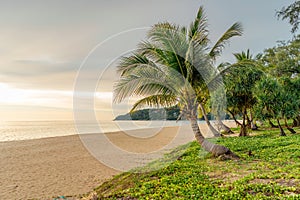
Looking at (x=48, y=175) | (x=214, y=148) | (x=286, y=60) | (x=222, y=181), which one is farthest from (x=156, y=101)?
(x=286, y=60)

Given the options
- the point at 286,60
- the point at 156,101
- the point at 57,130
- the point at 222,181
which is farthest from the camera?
the point at 57,130

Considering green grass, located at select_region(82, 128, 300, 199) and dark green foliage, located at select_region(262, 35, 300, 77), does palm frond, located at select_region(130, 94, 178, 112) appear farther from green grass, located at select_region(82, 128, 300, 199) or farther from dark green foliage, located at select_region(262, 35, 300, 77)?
dark green foliage, located at select_region(262, 35, 300, 77)

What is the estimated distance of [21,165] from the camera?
11.2m

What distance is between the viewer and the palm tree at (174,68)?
8031mm

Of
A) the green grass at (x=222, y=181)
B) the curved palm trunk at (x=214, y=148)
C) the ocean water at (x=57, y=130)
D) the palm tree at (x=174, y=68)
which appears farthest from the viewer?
the ocean water at (x=57, y=130)

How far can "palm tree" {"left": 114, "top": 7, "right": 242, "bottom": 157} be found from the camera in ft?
26.3

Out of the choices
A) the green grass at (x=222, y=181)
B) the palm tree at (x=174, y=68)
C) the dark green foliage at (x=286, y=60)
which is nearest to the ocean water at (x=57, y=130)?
the palm tree at (x=174, y=68)

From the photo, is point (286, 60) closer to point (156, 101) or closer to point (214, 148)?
point (214, 148)

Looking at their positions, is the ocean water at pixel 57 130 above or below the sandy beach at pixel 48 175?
above

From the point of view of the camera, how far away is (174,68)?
827cm

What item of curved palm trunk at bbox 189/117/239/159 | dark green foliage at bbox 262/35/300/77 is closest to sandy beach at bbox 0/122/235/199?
curved palm trunk at bbox 189/117/239/159

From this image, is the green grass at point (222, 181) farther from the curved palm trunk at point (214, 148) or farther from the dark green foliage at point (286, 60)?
the dark green foliage at point (286, 60)

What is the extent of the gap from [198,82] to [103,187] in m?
4.90

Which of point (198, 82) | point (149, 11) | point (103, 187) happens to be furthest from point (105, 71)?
point (149, 11)
